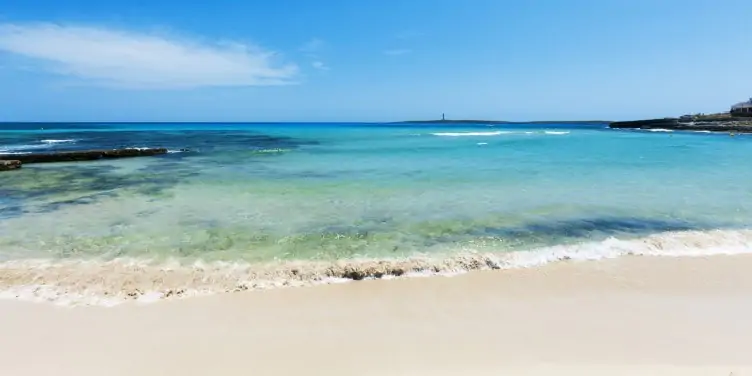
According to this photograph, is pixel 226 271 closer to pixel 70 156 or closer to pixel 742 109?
pixel 70 156

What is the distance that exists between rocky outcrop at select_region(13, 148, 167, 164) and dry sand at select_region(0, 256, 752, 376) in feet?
69.1

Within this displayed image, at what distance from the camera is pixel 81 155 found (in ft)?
75.5

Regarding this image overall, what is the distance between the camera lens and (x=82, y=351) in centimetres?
396

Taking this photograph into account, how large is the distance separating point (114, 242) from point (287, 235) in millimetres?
2959

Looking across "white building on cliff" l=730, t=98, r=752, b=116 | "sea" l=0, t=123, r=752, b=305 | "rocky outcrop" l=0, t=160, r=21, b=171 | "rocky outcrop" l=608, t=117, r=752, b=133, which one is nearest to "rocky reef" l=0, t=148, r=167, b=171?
"rocky outcrop" l=0, t=160, r=21, b=171

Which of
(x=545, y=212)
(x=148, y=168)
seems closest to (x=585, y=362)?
(x=545, y=212)

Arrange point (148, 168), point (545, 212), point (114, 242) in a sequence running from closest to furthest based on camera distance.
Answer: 1. point (114, 242)
2. point (545, 212)
3. point (148, 168)

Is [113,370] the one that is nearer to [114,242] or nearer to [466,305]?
[466,305]

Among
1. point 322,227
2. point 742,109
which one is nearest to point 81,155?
point 322,227

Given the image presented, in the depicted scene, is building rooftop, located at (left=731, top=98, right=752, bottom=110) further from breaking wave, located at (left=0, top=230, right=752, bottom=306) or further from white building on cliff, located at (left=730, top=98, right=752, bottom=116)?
breaking wave, located at (left=0, top=230, right=752, bottom=306)

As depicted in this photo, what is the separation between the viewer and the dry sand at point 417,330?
12.2 feet

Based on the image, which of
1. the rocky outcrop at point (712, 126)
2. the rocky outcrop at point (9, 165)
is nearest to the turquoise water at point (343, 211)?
the rocky outcrop at point (9, 165)

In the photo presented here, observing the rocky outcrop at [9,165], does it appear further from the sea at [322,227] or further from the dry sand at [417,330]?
the dry sand at [417,330]

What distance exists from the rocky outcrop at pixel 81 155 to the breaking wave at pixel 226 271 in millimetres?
19016
